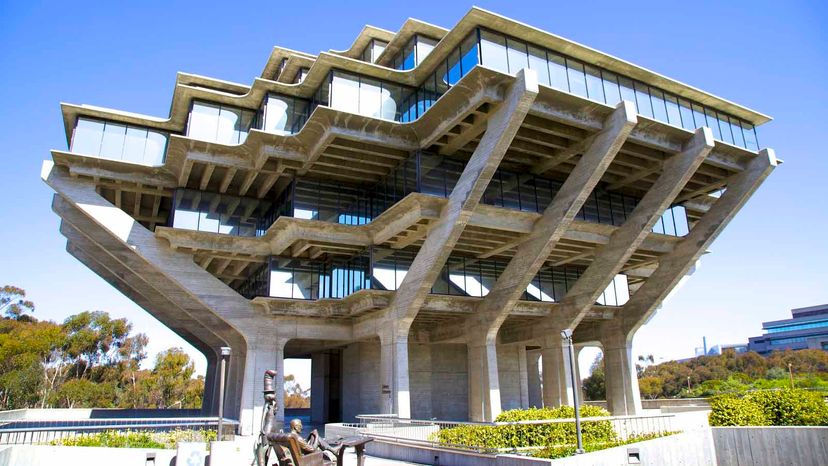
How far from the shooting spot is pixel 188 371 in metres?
73.2

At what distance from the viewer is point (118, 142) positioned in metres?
30.6

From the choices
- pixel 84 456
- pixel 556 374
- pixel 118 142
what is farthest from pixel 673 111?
pixel 118 142

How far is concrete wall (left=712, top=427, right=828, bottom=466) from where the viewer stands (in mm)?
13945

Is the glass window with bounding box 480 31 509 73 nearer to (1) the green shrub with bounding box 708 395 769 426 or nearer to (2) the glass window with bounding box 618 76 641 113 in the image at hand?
(2) the glass window with bounding box 618 76 641 113

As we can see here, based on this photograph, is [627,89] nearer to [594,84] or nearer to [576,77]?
[594,84]

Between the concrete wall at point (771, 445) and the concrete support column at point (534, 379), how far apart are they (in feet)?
93.6

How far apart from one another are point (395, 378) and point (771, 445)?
16309 mm

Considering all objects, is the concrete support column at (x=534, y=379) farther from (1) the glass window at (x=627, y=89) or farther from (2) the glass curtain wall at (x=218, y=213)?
(2) the glass curtain wall at (x=218, y=213)

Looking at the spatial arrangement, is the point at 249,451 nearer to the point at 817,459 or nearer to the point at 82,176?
the point at 817,459

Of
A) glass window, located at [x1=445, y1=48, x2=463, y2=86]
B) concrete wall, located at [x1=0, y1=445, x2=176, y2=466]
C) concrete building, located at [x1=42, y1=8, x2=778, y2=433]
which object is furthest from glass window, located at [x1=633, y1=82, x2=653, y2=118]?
concrete wall, located at [x1=0, y1=445, x2=176, y2=466]

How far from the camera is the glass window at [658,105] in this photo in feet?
90.2

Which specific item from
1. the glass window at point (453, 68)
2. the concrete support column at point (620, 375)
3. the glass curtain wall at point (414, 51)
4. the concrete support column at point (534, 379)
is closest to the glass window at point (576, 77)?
the glass window at point (453, 68)

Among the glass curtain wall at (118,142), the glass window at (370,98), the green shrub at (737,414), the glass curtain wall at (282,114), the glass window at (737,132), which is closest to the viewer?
the green shrub at (737,414)

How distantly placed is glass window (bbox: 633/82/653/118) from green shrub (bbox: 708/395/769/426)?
1428 cm
